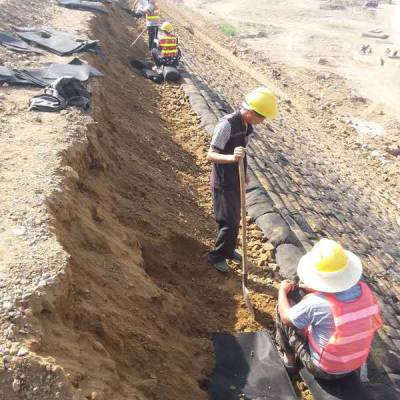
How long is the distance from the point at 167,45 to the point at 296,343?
33.2 feet

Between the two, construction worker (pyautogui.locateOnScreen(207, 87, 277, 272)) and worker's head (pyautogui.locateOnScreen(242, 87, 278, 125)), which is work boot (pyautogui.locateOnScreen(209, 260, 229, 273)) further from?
worker's head (pyautogui.locateOnScreen(242, 87, 278, 125))

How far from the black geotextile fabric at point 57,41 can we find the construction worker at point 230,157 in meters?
5.82

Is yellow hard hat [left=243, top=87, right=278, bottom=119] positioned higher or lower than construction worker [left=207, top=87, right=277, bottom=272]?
higher

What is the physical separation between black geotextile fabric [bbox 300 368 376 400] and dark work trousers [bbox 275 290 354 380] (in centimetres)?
7

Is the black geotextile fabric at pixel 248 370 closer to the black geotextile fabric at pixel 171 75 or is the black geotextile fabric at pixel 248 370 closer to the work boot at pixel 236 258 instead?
the work boot at pixel 236 258

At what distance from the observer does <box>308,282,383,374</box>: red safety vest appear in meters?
3.29

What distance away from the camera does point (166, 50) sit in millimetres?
12188

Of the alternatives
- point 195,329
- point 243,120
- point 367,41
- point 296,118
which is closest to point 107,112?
point 243,120

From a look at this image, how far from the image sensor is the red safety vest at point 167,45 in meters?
12.1

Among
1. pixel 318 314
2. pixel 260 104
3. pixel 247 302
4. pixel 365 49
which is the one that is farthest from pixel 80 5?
pixel 365 49

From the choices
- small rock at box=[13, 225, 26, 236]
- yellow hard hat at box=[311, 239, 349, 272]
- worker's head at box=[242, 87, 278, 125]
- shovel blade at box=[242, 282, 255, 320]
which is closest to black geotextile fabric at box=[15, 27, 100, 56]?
worker's head at box=[242, 87, 278, 125]

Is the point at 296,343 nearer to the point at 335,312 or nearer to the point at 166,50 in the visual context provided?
the point at 335,312

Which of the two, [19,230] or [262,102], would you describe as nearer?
[19,230]

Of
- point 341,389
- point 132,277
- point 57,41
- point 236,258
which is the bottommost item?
point 236,258
